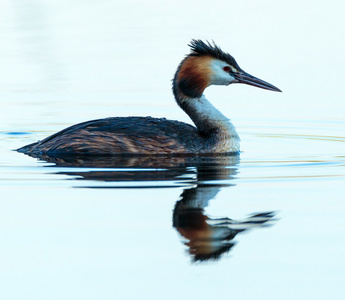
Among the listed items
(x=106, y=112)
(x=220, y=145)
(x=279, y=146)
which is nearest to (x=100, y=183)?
(x=220, y=145)

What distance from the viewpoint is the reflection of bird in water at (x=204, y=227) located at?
6125 millimetres

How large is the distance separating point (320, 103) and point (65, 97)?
160 inches

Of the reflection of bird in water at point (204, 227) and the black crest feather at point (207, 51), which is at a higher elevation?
the black crest feather at point (207, 51)

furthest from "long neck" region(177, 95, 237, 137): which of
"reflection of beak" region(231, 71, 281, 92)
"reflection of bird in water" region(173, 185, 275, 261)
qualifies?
"reflection of bird in water" region(173, 185, 275, 261)

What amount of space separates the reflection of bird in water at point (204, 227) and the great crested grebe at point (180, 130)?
2689mm

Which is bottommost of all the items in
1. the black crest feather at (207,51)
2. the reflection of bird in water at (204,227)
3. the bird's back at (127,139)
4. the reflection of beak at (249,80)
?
the reflection of bird in water at (204,227)

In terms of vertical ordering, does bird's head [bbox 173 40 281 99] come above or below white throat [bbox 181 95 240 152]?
above

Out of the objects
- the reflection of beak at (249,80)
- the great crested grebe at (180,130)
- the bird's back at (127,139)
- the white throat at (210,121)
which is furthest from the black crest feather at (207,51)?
the bird's back at (127,139)

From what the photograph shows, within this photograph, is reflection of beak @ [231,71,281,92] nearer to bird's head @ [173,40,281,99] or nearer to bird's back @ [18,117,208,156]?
bird's head @ [173,40,281,99]

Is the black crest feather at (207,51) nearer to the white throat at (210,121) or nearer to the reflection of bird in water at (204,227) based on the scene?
the white throat at (210,121)

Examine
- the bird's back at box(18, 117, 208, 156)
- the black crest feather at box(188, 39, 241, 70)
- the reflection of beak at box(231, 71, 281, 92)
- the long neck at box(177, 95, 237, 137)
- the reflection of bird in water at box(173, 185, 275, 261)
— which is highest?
the black crest feather at box(188, 39, 241, 70)

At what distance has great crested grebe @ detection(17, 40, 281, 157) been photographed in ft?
33.6

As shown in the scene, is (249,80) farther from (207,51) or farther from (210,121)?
(210,121)

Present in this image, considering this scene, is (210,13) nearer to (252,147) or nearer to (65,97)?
(65,97)
